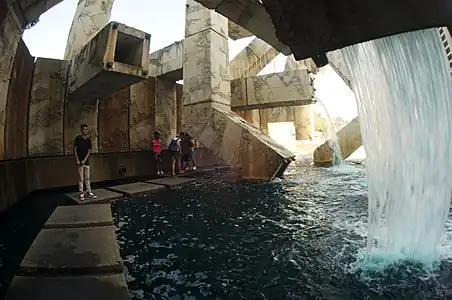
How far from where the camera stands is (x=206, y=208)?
6.06 m

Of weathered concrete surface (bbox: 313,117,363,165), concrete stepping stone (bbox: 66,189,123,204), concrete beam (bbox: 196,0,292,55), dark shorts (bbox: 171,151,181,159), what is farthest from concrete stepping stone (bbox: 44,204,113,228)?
weathered concrete surface (bbox: 313,117,363,165)

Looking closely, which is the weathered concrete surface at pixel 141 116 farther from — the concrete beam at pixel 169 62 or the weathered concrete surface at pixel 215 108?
the weathered concrete surface at pixel 215 108

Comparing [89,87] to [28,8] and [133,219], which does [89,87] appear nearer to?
[28,8]

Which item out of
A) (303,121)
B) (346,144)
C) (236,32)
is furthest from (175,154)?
(303,121)

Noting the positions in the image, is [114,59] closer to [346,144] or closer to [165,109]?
[165,109]

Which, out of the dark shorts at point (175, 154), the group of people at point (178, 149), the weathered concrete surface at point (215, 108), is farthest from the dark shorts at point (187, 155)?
the weathered concrete surface at point (215, 108)

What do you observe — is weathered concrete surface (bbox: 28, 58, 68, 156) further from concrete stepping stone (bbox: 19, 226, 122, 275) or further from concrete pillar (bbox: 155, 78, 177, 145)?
concrete stepping stone (bbox: 19, 226, 122, 275)

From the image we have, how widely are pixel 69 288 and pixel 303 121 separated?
89.8 feet

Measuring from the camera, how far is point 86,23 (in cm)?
1157

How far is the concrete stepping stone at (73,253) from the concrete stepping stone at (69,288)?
0.14 metres

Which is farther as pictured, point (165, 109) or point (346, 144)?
point (346, 144)

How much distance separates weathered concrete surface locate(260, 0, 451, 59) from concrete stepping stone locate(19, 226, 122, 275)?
2.72 metres

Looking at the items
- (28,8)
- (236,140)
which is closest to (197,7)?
(236,140)

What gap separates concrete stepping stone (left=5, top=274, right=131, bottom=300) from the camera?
7.78ft
